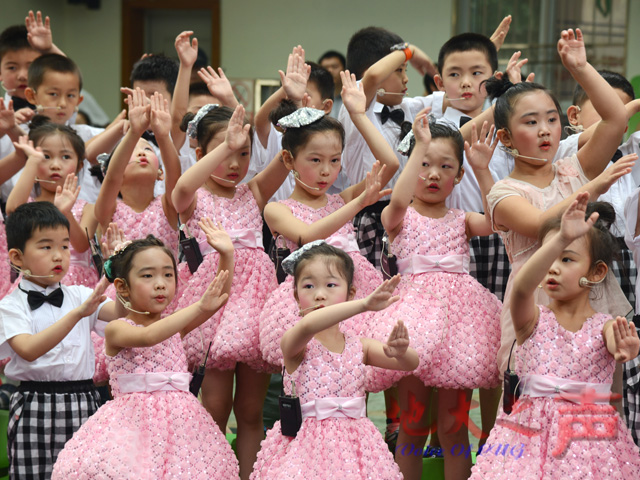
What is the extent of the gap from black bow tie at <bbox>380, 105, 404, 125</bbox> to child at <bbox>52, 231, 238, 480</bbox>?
3.74 feet

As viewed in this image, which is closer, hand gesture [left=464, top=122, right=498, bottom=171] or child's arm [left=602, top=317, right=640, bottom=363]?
child's arm [left=602, top=317, right=640, bottom=363]

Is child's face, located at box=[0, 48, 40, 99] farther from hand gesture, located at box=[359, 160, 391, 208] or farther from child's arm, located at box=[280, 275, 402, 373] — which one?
child's arm, located at box=[280, 275, 402, 373]

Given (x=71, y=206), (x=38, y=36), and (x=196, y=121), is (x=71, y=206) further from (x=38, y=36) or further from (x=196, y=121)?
(x=38, y=36)

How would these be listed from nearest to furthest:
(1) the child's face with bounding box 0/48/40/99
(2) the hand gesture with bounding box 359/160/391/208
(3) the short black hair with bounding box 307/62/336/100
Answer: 1. (2) the hand gesture with bounding box 359/160/391/208
2. (3) the short black hair with bounding box 307/62/336/100
3. (1) the child's face with bounding box 0/48/40/99

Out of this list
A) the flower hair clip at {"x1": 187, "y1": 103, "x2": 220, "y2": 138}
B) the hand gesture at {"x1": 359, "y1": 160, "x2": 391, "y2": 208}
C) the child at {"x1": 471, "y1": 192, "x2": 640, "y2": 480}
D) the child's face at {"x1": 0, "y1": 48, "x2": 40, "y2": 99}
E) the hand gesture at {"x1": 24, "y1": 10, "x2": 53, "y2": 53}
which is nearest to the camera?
the child at {"x1": 471, "y1": 192, "x2": 640, "y2": 480}

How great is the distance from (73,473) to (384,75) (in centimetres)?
200

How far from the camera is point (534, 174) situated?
328cm

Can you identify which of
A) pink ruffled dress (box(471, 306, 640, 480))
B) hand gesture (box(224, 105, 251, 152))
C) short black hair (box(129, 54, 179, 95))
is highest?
short black hair (box(129, 54, 179, 95))

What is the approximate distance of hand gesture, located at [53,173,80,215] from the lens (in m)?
3.82

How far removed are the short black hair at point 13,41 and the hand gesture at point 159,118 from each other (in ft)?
5.83

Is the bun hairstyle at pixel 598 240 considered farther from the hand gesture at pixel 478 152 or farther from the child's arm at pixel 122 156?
the child's arm at pixel 122 156

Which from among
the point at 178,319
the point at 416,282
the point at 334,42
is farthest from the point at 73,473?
the point at 334,42

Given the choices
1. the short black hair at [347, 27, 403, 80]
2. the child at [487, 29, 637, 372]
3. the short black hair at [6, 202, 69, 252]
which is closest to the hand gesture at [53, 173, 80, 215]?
the short black hair at [6, 202, 69, 252]

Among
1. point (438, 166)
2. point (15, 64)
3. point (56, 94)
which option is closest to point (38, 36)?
point (15, 64)
